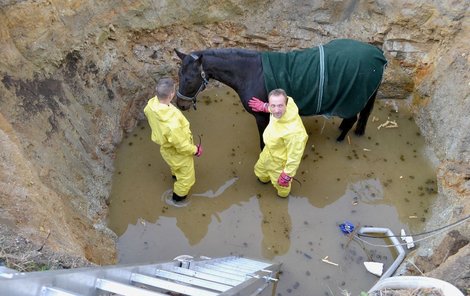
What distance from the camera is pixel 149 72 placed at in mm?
6758

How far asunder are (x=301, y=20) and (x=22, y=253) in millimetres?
5247

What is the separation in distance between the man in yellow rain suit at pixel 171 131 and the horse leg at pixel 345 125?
223cm

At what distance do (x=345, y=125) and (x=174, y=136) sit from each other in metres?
2.64

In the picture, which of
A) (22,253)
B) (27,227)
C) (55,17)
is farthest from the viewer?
(55,17)

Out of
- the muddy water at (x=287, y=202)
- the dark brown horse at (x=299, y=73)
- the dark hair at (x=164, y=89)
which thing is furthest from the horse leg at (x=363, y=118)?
the dark hair at (x=164, y=89)

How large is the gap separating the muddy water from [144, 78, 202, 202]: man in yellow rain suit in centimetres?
60

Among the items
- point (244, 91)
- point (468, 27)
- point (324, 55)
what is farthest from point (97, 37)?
point (468, 27)

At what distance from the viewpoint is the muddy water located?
5230 mm

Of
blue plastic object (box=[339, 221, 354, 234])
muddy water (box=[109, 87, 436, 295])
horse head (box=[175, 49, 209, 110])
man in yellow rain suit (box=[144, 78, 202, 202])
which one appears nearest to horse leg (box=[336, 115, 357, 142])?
muddy water (box=[109, 87, 436, 295])

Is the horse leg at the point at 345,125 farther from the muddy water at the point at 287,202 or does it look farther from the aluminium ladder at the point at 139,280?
the aluminium ladder at the point at 139,280

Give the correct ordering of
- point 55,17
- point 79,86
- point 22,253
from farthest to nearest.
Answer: point 79,86
point 55,17
point 22,253

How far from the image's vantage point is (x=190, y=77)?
5.50 meters

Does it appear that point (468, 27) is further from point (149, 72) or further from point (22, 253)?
point (22, 253)

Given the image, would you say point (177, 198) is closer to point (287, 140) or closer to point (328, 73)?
point (287, 140)
